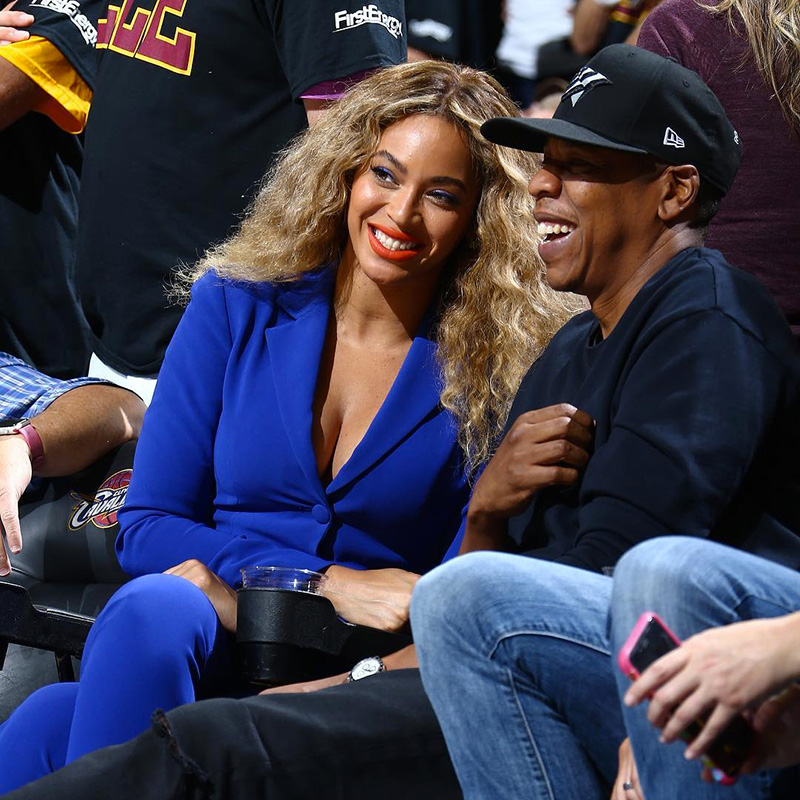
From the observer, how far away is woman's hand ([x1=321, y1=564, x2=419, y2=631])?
2.26 m

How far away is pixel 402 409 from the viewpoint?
251 cm

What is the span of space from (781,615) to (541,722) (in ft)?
1.08

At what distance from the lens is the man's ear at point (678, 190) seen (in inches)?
78.7

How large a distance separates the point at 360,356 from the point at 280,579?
1.88 ft

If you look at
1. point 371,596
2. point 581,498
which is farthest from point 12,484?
point 581,498

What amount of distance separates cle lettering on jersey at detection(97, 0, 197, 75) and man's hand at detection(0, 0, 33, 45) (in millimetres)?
411

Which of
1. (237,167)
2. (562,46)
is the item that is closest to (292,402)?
(237,167)

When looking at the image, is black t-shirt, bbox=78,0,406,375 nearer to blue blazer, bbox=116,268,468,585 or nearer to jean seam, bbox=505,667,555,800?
blue blazer, bbox=116,268,468,585

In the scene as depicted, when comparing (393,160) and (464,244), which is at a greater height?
(393,160)

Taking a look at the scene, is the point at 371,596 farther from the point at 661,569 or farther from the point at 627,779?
the point at 661,569

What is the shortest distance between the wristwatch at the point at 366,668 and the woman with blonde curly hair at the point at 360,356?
0.64ft

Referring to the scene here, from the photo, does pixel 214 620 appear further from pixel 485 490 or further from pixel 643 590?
pixel 643 590

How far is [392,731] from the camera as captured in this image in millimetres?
1829

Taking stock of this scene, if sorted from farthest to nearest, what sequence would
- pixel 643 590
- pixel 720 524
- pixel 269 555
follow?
pixel 269 555
pixel 720 524
pixel 643 590
